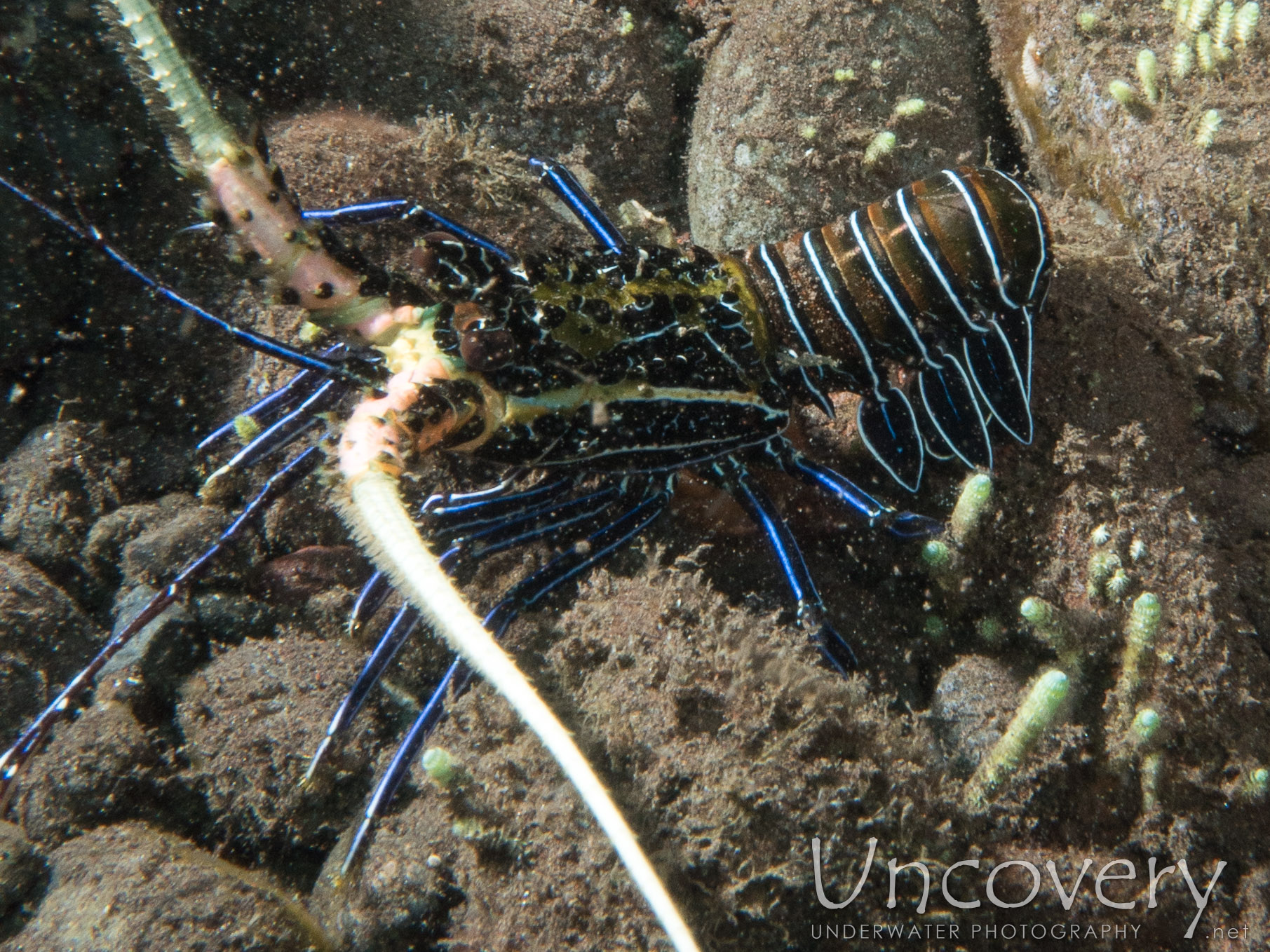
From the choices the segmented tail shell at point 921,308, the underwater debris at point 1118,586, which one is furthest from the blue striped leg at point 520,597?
the underwater debris at point 1118,586

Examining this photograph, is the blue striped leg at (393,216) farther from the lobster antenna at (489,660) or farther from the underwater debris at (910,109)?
the underwater debris at (910,109)

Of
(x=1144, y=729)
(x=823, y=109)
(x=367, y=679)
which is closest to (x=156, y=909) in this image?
(x=367, y=679)

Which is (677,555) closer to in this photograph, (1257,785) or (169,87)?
(1257,785)

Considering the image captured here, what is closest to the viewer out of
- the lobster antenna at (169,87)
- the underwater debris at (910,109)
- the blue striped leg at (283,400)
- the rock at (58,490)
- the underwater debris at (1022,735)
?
the lobster antenna at (169,87)

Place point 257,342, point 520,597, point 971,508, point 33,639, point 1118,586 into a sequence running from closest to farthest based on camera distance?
point 257,342
point 1118,586
point 971,508
point 520,597
point 33,639

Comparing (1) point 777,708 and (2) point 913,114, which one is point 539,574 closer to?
(1) point 777,708

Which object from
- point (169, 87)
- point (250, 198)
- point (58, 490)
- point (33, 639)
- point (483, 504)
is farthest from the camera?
point (58, 490)
